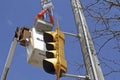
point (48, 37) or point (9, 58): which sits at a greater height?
point (9, 58)

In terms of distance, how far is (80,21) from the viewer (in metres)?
6.41

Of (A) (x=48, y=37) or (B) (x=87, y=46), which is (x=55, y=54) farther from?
(B) (x=87, y=46)

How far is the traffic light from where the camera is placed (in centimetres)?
552

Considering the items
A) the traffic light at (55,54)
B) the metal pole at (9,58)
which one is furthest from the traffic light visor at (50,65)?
the metal pole at (9,58)

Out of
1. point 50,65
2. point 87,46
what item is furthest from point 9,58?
point 50,65

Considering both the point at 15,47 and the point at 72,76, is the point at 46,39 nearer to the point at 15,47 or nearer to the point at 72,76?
the point at 72,76

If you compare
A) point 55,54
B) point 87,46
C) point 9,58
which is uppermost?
point 9,58

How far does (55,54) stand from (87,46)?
1.93ft

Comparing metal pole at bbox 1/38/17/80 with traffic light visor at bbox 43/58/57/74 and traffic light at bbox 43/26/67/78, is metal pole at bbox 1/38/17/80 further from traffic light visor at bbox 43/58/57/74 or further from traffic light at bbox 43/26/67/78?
traffic light visor at bbox 43/58/57/74

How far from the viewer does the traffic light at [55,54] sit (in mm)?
5523

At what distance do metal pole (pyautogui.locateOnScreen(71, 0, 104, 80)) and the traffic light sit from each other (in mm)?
358

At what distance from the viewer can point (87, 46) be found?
5895 millimetres

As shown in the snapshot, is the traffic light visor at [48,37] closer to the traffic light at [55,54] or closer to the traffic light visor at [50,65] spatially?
the traffic light at [55,54]

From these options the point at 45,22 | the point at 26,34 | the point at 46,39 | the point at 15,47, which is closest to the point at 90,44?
the point at 46,39
